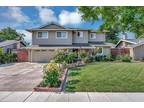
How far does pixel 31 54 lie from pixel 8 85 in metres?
4.94

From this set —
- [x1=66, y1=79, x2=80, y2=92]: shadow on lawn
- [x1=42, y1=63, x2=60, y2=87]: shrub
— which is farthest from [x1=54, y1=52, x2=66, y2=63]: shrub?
[x1=42, y1=63, x2=60, y2=87]: shrub

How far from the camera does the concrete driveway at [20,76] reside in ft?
33.7

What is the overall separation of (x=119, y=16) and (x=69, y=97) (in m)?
3.61

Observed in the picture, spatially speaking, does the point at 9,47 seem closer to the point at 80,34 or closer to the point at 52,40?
the point at 52,40

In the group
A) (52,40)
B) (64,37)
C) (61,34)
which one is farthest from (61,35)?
(52,40)

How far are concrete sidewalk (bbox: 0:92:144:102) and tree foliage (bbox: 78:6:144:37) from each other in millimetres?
2515

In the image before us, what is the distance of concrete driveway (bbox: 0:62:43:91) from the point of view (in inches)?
404

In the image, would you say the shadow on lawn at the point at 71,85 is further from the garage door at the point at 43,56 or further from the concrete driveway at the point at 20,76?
the garage door at the point at 43,56

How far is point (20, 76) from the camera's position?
12734 millimetres

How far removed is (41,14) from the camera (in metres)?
12.2

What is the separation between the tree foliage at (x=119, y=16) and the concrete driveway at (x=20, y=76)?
325 centimetres

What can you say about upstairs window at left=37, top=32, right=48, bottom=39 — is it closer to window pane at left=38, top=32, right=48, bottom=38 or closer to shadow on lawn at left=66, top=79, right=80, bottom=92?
window pane at left=38, top=32, right=48, bottom=38


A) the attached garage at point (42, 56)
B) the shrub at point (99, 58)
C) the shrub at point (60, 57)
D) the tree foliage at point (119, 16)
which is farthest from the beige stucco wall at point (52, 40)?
the tree foliage at point (119, 16)
